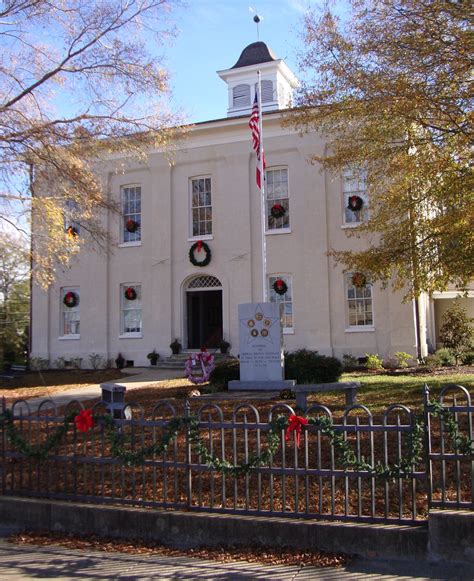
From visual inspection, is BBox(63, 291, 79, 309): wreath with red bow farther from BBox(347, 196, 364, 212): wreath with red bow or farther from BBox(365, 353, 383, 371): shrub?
BBox(365, 353, 383, 371): shrub

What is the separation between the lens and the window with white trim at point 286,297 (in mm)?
21703

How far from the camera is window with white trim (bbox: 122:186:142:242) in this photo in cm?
2402

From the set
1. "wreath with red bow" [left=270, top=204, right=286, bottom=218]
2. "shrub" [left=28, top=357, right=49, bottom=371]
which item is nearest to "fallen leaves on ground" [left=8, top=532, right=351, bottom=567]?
"wreath with red bow" [left=270, top=204, right=286, bottom=218]

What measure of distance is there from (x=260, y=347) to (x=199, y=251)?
960 cm

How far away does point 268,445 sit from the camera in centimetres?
564

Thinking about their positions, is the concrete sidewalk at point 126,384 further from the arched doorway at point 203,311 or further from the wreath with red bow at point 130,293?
the wreath with red bow at point 130,293

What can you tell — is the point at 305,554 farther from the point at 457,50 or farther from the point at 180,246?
the point at 180,246

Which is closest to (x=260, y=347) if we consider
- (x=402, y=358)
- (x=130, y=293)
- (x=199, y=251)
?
(x=402, y=358)

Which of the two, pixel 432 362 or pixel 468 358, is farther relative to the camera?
pixel 468 358

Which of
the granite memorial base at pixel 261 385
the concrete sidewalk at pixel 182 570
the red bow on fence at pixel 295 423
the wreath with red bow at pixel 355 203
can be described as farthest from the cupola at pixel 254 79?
the concrete sidewalk at pixel 182 570

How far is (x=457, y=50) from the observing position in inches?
365

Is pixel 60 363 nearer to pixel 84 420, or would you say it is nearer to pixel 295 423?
pixel 84 420

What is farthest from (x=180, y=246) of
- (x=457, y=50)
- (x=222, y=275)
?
(x=457, y=50)

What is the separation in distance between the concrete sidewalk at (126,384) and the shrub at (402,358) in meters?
7.00
